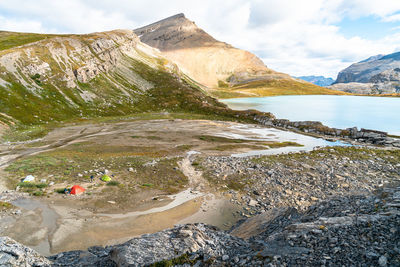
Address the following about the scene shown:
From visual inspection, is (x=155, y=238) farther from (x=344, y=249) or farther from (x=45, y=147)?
(x=45, y=147)

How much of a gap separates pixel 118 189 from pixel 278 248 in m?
20.8

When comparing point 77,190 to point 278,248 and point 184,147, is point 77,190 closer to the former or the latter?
point 278,248

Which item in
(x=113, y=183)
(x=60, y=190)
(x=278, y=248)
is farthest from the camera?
(x=113, y=183)

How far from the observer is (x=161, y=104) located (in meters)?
122

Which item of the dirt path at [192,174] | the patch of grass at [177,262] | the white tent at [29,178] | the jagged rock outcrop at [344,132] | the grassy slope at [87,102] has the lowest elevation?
the dirt path at [192,174]

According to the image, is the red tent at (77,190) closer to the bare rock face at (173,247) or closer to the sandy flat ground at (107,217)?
the sandy flat ground at (107,217)

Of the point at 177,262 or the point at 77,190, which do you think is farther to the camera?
the point at 77,190

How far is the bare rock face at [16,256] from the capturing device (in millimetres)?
10902

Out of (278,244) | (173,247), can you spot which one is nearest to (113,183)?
(173,247)

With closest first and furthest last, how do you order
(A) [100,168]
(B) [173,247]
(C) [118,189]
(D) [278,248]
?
(D) [278,248], (B) [173,247], (C) [118,189], (A) [100,168]

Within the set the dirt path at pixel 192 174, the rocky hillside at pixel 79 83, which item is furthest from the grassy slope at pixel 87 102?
the dirt path at pixel 192 174

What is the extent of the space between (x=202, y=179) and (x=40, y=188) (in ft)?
64.7

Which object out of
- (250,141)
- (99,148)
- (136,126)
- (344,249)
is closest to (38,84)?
(136,126)

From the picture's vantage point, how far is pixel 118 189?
26.7 metres
